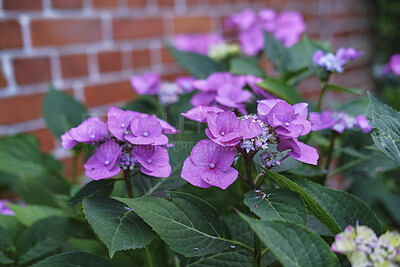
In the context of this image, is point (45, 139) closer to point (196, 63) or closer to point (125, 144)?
point (196, 63)

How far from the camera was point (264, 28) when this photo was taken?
4.33 ft

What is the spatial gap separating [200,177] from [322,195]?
0.17 meters

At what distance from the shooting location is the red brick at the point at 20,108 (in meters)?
1.22

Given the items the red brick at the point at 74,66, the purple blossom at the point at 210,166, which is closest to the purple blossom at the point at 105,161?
the purple blossom at the point at 210,166

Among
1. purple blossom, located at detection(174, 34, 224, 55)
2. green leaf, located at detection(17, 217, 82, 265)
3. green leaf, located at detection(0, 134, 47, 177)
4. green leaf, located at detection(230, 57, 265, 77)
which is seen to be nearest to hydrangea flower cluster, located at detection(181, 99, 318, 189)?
green leaf, located at detection(17, 217, 82, 265)

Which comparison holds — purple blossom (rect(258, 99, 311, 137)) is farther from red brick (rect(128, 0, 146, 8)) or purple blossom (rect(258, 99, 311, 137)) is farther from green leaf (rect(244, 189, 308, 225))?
red brick (rect(128, 0, 146, 8))

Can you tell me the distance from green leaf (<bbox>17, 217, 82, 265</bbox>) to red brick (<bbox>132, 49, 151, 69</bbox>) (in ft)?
2.97

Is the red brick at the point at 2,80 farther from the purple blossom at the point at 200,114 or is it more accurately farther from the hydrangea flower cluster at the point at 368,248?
the hydrangea flower cluster at the point at 368,248

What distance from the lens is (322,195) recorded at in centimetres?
59

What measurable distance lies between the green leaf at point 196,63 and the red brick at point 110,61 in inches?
13.6

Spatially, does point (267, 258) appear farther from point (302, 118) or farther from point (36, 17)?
point (36, 17)

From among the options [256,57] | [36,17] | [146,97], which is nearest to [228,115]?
[146,97]

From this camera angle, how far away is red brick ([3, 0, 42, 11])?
1.17 meters

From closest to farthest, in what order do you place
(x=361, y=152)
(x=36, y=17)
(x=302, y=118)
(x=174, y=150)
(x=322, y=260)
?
(x=322, y=260) → (x=302, y=118) → (x=174, y=150) → (x=361, y=152) → (x=36, y=17)
